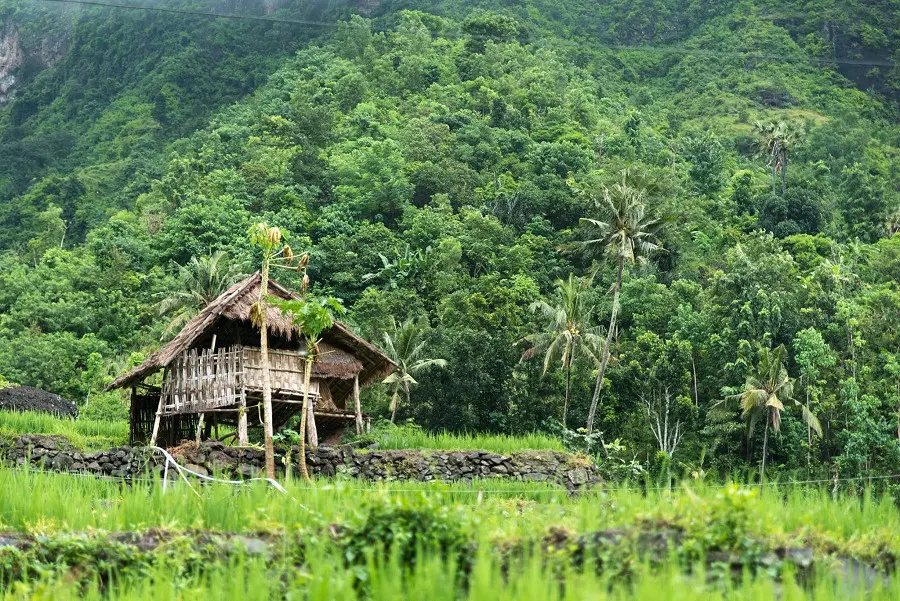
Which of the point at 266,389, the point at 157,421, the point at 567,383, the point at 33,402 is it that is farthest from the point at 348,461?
the point at 567,383

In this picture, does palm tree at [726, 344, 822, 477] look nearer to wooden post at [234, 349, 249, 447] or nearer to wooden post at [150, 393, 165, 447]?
wooden post at [234, 349, 249, 447]

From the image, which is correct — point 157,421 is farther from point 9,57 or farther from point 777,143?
point 9,57

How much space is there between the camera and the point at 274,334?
69.4ft

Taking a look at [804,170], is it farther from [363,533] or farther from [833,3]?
[363,533]

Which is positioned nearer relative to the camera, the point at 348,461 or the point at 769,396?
the point at 348,461

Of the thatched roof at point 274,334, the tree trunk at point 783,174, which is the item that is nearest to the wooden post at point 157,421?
the thatched roof at point 274,334

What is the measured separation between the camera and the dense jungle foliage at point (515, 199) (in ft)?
133

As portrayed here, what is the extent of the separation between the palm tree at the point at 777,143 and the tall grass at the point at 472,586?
200 feet

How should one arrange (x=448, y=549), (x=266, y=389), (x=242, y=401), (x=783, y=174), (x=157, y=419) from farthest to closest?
(x=783, y=174)
(x=157, y=419)
(x=242, y=401)
(x=266, y=389)
(x=448, y=549)

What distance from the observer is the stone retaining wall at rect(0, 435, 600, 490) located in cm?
1878

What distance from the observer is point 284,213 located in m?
57.3

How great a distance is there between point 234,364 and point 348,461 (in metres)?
2.80

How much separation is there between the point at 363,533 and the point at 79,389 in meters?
33.3

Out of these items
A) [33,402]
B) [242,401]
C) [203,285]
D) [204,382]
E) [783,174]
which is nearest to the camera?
[242,401]
